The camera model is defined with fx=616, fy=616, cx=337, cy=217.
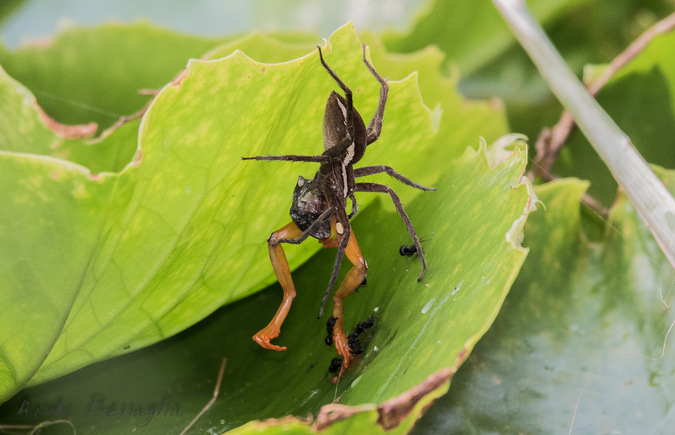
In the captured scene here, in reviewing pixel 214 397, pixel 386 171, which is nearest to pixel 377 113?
pixel 386 171

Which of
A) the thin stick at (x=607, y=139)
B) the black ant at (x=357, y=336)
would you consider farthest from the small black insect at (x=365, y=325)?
the thin stick at (x=607, y=139)

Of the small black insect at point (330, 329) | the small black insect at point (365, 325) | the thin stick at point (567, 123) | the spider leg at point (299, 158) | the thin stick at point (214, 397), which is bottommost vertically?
the thin stick at point (567, 123)

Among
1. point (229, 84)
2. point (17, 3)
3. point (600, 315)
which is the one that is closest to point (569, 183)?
point (600, 315)

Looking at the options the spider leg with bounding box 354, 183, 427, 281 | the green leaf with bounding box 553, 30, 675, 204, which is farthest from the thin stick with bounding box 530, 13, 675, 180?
the spider leg with bounding box 354, 183, 427, 281

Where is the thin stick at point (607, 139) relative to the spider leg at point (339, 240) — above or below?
below

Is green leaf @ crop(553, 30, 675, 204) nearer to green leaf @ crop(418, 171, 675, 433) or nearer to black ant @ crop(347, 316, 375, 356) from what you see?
green leaf @ crop(418, 171, 675, 433)

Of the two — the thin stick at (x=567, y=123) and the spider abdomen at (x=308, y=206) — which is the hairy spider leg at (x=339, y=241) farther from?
the thin stick at (x=567, y=123)

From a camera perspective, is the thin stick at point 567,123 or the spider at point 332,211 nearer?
the spider at point 332,211

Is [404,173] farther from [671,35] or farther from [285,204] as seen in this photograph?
[671,35]
